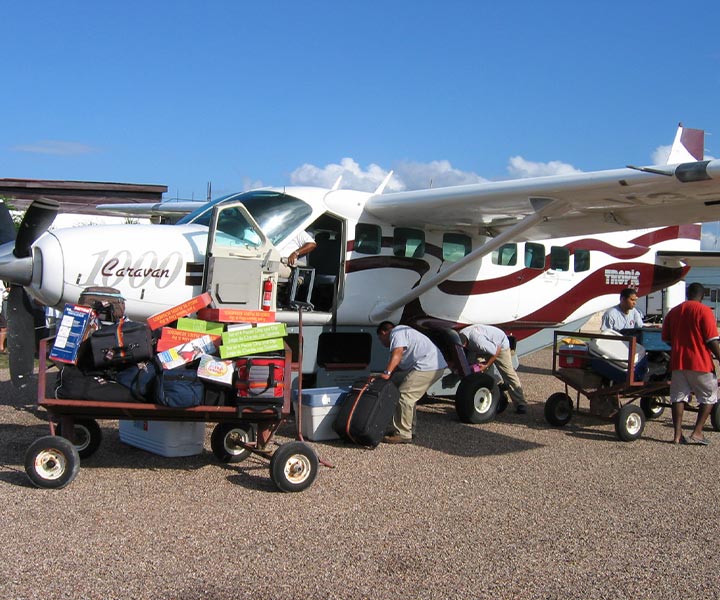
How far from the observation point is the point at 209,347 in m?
5.82

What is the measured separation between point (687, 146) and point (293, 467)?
1147 cm

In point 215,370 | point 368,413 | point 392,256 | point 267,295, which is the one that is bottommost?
point 368,413

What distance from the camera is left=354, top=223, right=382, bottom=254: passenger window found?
9516 mm

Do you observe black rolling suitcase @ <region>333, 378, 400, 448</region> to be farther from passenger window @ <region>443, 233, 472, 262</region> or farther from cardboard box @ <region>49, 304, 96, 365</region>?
passenger window @ <region>443, 233, 472, 262</region>

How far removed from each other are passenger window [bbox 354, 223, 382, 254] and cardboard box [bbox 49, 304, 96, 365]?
456cm

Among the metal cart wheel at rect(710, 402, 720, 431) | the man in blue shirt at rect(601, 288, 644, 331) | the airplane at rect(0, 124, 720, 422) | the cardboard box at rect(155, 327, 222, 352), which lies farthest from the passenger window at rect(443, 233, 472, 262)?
the cardboard box at rect(155, 327, 222, 352)

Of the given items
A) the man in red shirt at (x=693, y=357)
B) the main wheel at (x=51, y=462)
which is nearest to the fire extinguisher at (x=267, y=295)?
the main wheel at (x=51, y=462)

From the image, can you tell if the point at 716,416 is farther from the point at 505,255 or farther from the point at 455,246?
the point at 455,246

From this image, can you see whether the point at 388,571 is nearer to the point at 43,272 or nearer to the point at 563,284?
the point at 43,272

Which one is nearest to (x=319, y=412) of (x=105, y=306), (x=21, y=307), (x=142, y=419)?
(x=142, y=419)

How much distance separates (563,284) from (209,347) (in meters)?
7.51

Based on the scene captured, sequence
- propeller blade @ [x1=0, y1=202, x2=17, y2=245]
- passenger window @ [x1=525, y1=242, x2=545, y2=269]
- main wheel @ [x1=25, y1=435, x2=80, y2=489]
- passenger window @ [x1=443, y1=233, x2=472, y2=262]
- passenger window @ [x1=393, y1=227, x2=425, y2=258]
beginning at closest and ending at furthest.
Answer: main wheel @ [x1=25, y1=435, x2=80, y2=489]
propeller blade @ [x1=0, y1=202, x2=17, y2=245]
passenger window @ [x1=393, y1=227, x2=425, y2=258]
passenger window @ [x1=443, y1=233, x2=472, y2=262]
passenger window @ [x1=525, y1=242, x2=545, y2=269]

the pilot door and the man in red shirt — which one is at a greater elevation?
the pilot door

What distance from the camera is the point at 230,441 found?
253 inches
